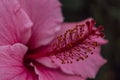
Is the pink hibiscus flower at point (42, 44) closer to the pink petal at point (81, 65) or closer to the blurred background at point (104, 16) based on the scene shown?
the pink petal at point (81, 65)

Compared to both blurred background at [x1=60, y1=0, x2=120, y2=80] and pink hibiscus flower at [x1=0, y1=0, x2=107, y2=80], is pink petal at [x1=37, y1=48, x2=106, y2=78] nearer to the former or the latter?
pink hibiscus flower at [x1=0, y1=0, x2=107, y2=80]

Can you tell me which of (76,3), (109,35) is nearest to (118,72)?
(109,35)

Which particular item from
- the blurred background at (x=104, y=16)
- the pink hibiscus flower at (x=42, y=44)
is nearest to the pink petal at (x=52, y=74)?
the pink hibiscus flower at (x=42, y=44)

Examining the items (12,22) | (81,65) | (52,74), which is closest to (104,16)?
(81,65)

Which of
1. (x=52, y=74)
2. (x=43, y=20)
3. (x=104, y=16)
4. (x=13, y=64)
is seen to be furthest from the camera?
(x=104, y=16)

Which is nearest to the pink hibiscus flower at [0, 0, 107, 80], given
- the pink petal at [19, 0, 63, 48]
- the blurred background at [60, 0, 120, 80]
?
the pink petal at [19, 0, 63, 48]

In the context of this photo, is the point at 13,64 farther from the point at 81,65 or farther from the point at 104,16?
the point at 104,16

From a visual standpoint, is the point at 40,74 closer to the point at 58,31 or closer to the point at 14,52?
the point at 14,52
